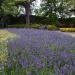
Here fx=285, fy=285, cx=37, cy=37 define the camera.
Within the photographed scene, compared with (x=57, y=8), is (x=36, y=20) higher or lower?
lower

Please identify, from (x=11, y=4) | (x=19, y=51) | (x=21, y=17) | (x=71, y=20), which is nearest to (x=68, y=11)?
(x=71, y=20)

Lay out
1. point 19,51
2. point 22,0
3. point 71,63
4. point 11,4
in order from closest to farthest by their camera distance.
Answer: point 71,63 → point 19,51 → point 11,4 → point 22,0

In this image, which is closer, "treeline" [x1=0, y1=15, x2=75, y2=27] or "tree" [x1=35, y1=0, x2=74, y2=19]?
"treeline" [x1=0, y1=15, x2=75, y2=27]

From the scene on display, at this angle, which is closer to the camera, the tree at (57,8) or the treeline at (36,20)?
the treeline at (36,20)

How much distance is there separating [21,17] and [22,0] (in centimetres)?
572

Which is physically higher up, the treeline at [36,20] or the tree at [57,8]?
the tree at [57,8]

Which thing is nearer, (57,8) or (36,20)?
(57,8)

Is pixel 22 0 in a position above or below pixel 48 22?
above

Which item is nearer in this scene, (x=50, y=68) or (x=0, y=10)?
(x=50, y=68)

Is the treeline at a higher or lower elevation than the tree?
lower

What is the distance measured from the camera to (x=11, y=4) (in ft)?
107

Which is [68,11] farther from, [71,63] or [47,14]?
[71,63]

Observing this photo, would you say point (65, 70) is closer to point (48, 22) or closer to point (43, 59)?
point (43, 59)

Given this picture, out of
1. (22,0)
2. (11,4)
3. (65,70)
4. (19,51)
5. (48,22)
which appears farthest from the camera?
(48,22)
